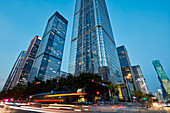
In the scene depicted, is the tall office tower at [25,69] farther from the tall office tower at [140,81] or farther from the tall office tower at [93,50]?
the tall office tower at [140,81]

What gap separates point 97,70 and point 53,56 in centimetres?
10342

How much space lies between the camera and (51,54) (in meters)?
134

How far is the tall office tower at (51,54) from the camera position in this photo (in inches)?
4562

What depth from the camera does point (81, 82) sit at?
30141 millimetres

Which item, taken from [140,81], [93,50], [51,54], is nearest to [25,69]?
[51,54]

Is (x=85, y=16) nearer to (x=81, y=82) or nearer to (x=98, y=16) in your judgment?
(x=98, y=16)

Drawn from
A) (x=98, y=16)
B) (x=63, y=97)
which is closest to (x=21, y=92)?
(x=63, y=97)

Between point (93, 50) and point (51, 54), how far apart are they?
9442 centimetres

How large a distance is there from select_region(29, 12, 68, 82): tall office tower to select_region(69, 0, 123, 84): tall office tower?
211 feet

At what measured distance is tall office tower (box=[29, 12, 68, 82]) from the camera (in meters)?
116

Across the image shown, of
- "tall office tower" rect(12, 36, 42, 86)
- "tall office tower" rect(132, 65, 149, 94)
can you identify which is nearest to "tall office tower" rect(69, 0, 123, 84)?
"tall office tower" rect(132, 65, 149, 94)

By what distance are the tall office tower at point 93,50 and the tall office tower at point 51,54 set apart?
64406 millimetres

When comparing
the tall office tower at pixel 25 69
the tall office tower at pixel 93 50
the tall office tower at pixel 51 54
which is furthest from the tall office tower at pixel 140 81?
the tall office tower at pixel 25 69

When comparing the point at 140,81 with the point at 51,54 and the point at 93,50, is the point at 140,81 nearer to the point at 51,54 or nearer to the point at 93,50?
the point at 93,50
